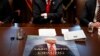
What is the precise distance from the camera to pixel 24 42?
1.97 metres

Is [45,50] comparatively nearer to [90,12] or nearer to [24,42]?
[24,42]

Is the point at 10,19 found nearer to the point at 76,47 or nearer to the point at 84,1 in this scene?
the point at 84,1

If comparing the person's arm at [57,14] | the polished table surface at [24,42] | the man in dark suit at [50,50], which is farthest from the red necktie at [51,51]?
the person's arm at [57,14]

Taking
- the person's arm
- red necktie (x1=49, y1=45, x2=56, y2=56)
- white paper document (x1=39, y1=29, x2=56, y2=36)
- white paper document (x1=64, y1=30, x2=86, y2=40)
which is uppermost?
the person's arm

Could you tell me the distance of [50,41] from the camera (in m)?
1.92

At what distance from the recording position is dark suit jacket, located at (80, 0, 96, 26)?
116 inches

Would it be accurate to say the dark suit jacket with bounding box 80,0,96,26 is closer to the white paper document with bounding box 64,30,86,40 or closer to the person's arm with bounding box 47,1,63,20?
the person's arm with bounding box 47,1,63,20

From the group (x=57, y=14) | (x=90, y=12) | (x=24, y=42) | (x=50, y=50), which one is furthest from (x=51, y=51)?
(x=90, y=12)

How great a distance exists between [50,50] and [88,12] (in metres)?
1.38

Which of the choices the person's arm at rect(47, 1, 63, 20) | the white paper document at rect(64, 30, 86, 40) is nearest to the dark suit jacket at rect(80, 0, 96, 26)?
the person's arm at rect(47, 1, 63, 20)

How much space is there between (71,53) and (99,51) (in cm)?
26

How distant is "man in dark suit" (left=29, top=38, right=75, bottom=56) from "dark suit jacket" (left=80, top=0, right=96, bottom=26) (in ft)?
3.73

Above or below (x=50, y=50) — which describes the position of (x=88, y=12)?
above

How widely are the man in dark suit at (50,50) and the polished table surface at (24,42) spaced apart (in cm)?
11
